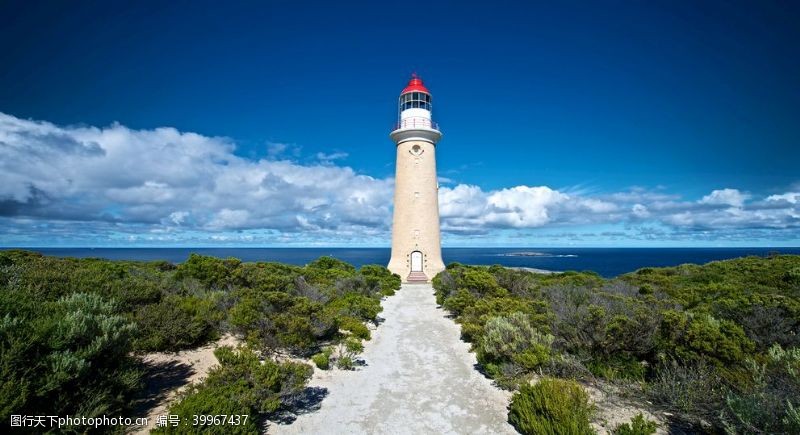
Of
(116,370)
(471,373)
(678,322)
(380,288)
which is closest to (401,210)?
(380,288)

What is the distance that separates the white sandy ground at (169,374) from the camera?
516 cm

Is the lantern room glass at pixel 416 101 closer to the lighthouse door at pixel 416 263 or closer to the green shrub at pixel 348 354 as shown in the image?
the lighthouse door at pixel 416 263

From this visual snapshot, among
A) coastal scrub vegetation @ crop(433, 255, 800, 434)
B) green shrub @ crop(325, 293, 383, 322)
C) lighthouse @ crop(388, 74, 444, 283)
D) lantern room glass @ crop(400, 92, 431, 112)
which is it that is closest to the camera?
coastal scrub vegetation @ crop(433, 255, 800, 434)

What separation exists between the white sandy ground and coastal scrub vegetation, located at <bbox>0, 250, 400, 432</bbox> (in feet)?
0.74

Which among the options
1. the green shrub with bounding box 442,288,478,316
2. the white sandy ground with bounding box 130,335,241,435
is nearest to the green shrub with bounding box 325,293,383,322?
the green shrub with bounding box 442,288,478,316

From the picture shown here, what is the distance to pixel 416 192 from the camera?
22547 mm

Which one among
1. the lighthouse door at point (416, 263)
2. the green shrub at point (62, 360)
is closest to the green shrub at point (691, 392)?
the green shrub at point (62, 360)

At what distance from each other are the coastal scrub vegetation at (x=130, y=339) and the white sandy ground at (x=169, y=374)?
0.23m

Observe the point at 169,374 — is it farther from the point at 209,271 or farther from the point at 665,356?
the point at 665,356

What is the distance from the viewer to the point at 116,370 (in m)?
4.78

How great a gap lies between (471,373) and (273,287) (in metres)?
5.45

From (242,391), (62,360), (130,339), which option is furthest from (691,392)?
(130,339)

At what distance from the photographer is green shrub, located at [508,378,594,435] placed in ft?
15.3

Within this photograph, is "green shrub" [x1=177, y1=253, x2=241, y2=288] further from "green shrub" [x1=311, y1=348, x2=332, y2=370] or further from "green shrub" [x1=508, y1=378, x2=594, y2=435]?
"green shrub" [x1=508, y1=378, x2=594, y2=435]
